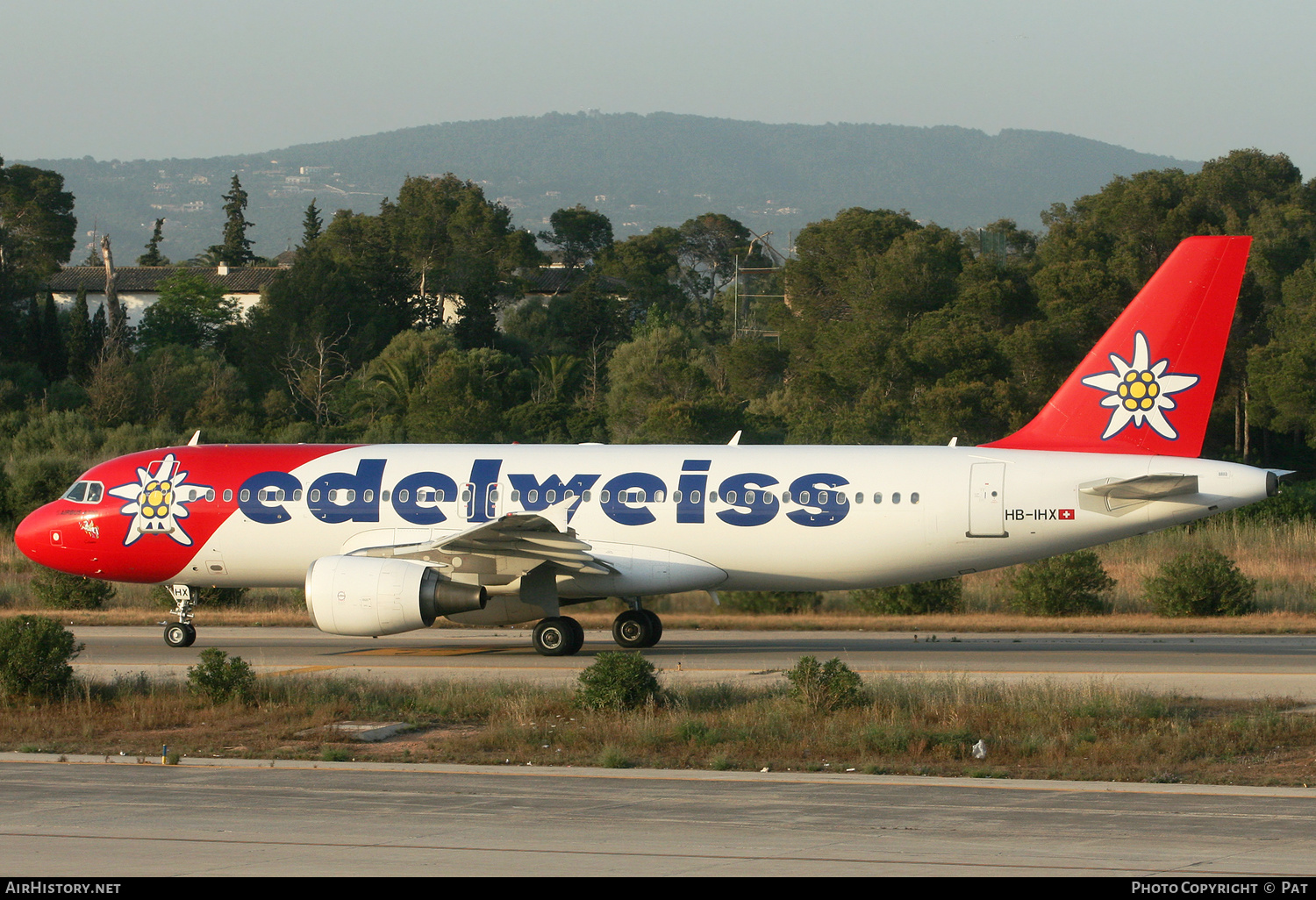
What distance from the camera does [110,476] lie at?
2631cm

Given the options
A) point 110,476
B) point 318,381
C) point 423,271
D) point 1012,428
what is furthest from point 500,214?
point 110,476

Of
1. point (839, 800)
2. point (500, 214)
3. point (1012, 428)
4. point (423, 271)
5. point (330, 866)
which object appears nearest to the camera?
point (330, 866)

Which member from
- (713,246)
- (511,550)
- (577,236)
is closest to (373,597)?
(511,550)

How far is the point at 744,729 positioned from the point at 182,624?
14.0 m

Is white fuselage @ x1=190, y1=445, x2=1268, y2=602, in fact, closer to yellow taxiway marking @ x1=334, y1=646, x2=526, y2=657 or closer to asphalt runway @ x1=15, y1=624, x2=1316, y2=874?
yellow taxiway marking @ x1=334, y1=646, x2=526, y2=657

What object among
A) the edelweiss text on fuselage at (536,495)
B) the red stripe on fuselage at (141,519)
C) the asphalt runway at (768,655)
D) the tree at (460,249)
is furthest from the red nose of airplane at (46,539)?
the tree at (460,249)

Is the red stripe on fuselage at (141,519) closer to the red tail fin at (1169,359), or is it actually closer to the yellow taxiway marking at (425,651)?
the yellow taxiway marking at (425,651)

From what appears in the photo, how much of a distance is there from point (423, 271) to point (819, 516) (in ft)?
244

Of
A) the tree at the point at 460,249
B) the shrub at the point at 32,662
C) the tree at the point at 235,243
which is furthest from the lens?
the tree at the point at 235,243

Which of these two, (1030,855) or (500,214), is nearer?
(1030,855)

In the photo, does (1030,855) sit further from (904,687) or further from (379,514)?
(379,514)

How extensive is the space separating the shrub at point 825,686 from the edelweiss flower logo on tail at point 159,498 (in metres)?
12.8

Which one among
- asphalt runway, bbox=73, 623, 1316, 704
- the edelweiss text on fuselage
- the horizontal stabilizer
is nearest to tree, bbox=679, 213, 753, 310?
asphalt runway, bbox=73, 623, 1316, 704

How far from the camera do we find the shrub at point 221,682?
18125mm
